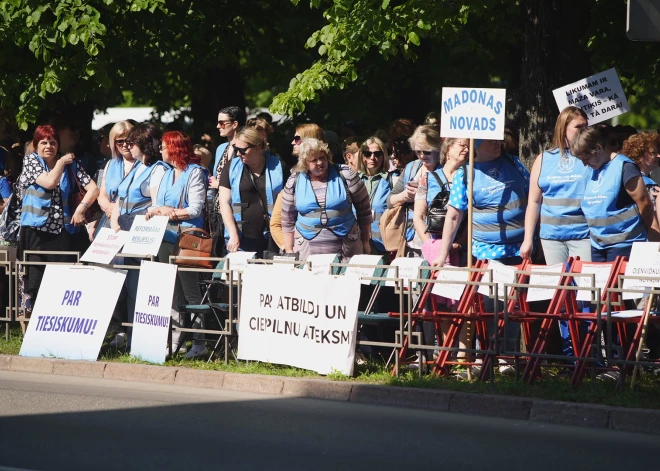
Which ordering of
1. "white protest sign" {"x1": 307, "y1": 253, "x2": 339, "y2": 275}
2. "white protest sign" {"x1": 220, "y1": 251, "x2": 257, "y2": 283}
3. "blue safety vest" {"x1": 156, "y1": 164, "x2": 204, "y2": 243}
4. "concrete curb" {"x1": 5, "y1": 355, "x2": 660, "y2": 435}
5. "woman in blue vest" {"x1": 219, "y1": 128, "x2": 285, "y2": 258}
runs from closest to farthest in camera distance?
"concrete curb" {"x1": 5, "y1": 355, "x2": 660, "y2": 435}
"white protest sign" {"x1": 307, "y1": 253, "x2": 339, "y2": 275}
"white protest sign" {"x1": 220, "y1": 251, "x2": 257, "y2": 283}
"blue safety vest" {"x1": 156, "y1": 164, "x2": 204, "y2": 243}
"woman in blue vest" {"x1": 219, "y1": 128, "x2": 285, "y2": 258}

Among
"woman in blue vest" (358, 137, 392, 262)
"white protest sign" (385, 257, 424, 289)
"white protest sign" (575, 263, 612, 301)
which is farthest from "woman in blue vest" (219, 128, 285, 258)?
"white protest sign" (575, 263, 612, 301)

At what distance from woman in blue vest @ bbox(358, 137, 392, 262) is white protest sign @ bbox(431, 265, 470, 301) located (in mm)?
2619

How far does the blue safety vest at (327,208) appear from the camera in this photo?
11750 mm

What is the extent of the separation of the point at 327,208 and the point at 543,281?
250cm

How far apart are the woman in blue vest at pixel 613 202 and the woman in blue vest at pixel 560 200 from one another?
141 mm

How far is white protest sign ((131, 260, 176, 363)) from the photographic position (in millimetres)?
11484

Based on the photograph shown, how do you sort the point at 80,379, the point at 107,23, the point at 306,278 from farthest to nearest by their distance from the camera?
1. the point at 107,23
2. the point at 80,379
3. the point at 306,278

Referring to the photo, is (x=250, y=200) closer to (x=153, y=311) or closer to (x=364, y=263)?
(x=153, y=311)

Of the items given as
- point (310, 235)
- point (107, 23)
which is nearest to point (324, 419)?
point (310, 235)

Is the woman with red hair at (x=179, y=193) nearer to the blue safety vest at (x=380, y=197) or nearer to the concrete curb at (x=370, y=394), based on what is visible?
the concrete curb at (x=370, y=394)

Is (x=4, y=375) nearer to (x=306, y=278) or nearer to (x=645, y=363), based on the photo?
(x=306, y=278)

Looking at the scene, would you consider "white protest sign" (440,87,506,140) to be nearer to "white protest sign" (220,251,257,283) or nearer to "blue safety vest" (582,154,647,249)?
"blue safety vest" (582,154,647,249)

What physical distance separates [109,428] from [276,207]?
4.19 metres

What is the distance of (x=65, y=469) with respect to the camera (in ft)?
24.0
